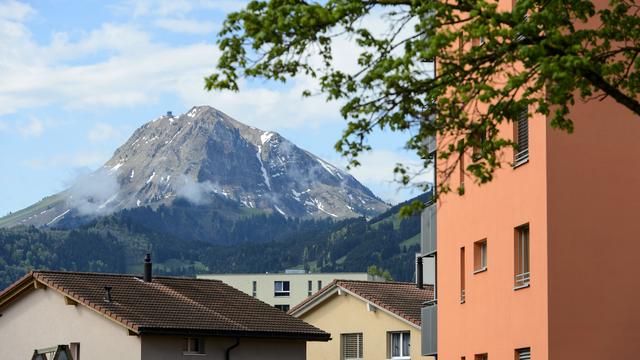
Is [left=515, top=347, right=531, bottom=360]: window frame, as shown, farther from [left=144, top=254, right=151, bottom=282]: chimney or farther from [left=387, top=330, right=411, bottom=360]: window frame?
[left=387, top=330, right=411, bottom=360]: window frame

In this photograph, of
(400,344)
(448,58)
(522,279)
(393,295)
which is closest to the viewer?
(448,58)

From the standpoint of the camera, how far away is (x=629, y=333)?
29812 millimetres

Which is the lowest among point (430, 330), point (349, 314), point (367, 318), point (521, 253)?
point (430, 330)

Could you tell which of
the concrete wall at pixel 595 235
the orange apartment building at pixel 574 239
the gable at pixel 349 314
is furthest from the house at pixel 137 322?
the concrete wall at pixel 595 235

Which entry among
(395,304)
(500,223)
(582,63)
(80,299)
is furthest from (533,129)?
(395,304)

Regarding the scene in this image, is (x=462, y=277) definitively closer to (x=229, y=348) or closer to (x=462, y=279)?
(x=462, y=279)

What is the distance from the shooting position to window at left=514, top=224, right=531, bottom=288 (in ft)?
105

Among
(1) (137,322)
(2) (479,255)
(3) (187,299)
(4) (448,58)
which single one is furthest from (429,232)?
(4) (448,58)

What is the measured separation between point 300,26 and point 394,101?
147cm

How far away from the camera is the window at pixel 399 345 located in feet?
227

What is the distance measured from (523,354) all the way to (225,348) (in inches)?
846

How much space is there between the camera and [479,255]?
35.7m

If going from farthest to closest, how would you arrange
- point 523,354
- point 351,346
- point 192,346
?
point 351,346, point 192,346, point 523,354

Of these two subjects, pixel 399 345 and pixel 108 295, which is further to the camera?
pixel 399 345
